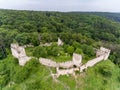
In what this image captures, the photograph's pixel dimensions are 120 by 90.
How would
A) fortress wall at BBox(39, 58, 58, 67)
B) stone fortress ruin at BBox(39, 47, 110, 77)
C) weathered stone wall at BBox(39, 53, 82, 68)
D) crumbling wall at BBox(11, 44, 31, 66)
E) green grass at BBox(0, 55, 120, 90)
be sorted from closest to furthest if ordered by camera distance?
green grass at BBox(0, 55, 120, 90)
stone fortress ruin at BBox(39, 47, 110, 77)
weathered stone wall at BBox(39, 53, 82, 68)
fortress wall at BBox(39, 58, 58, 67)
crumbling wall at BBox(11, 44, 31, 66)

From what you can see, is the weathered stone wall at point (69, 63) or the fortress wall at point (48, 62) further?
the fortress wall at point (48, 62)

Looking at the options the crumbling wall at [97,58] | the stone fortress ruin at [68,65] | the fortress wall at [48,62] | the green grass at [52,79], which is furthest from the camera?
the crumbling wall at [97,58]

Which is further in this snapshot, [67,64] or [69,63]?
[69,63]

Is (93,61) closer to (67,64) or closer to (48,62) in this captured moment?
(67,64)

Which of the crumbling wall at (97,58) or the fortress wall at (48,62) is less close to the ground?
the fortress wall at (48,62)

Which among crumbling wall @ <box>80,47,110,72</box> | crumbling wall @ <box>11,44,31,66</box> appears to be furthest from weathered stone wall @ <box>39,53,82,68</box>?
crumbling wall @ <box>11,44,31,66</box>

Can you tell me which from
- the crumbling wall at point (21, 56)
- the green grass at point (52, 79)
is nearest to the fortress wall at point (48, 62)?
the green grass at point (52, 79)

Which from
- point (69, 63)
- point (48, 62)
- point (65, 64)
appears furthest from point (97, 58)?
point (48, 62)

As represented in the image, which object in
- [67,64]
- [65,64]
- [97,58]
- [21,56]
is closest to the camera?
[65,64]

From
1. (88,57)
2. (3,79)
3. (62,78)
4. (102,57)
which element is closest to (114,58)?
(102,57)

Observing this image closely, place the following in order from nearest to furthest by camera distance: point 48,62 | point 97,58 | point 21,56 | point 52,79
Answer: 1. point 52,79
2. point 48,62
3. point 21,56
4. point 97,58

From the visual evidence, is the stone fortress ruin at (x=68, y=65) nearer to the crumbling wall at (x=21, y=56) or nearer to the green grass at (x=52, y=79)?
the green grass at (x=52, y=79)

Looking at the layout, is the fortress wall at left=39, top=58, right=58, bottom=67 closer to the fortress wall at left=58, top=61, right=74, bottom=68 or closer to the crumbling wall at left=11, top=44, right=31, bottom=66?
the fortress wall at left=58, top=61, right=74, bottom=68

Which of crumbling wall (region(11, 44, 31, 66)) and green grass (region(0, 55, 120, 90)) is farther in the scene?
crumbling wall (region(11, 44, 31, 66))
